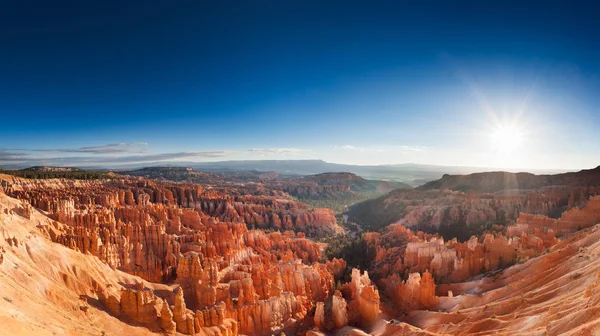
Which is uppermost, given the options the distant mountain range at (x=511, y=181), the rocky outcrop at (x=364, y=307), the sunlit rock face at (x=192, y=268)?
the distant mountain range at (x=511, y=181)

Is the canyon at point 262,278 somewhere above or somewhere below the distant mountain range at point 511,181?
below

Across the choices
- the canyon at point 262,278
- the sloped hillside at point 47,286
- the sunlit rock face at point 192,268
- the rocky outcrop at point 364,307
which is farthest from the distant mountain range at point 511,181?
the sloped hillside at point 47,286

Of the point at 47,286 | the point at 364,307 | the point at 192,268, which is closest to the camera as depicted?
the point at 47,286

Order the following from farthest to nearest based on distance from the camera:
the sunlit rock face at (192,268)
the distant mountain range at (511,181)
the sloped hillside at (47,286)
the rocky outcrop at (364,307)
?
the distant mountain range at (511,181) → the rocky outcrop at (364,307) → the sunlit rock face at (192,268) → the sloped hillside at (47,286)

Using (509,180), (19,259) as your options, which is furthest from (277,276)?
(509,180)

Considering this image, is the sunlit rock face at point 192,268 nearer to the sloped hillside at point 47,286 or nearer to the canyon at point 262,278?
the canyon at point 262,278

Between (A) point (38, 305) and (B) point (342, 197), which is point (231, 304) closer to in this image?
(A) point (38, 305)

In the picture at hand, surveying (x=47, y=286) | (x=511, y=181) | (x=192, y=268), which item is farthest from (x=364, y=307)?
(x=511, y=181)

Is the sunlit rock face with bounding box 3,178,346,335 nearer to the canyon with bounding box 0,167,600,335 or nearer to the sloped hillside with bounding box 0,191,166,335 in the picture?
the canyon with bounding box 0,167,600,335

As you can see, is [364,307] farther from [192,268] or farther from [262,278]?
[192,268]

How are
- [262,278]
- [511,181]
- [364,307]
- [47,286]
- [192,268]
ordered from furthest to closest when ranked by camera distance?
[511,181] < [262,278] < [364,307] < [192,268] < [47,286]

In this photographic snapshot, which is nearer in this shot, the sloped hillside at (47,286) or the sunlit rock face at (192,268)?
the sloped hillside at (47,286)
